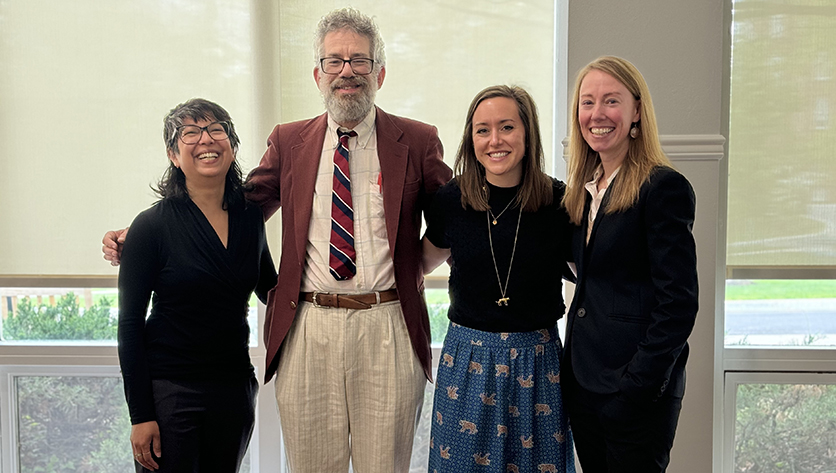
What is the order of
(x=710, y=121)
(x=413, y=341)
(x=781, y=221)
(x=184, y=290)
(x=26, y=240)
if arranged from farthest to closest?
1. (x=26, y=240)
2. (x=781, y=221)
3. (x=710, y=121)
4. (x=413, y=341)
5. (x=184, y=290)

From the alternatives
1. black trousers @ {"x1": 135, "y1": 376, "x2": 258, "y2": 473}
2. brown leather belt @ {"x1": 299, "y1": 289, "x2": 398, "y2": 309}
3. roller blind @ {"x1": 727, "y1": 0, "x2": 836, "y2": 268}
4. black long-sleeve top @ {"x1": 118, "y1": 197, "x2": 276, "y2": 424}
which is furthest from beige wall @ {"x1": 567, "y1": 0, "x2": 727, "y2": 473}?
black trousers @ {"x1": 135, "y1": 376, "x2": 258, "y2": 473}

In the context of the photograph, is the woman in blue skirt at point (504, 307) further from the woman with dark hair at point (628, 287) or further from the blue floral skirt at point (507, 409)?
the woman with dark hair at point (628, 287)

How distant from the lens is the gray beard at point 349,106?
180 cm

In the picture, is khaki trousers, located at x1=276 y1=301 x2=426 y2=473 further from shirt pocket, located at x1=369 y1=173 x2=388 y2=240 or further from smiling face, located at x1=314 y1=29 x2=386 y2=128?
smiling face, located at x1=314 y1=29 x2=386 y2=128

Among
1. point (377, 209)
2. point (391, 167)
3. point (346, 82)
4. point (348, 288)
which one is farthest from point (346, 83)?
point (348, 288)

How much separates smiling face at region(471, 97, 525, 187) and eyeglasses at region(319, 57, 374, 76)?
370 millimetres

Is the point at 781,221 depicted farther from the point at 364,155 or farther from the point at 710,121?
the point at 364,155

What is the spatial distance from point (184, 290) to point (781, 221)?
2.20 m

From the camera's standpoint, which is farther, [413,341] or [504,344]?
[413,341]

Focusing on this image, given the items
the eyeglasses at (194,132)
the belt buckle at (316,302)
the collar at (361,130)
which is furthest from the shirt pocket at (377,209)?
the eyeglasses at (194,132)

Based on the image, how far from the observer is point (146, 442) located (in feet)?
5.17

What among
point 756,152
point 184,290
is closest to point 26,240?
point 184,290

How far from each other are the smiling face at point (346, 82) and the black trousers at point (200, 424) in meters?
0.85

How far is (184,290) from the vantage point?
64.1 inches
